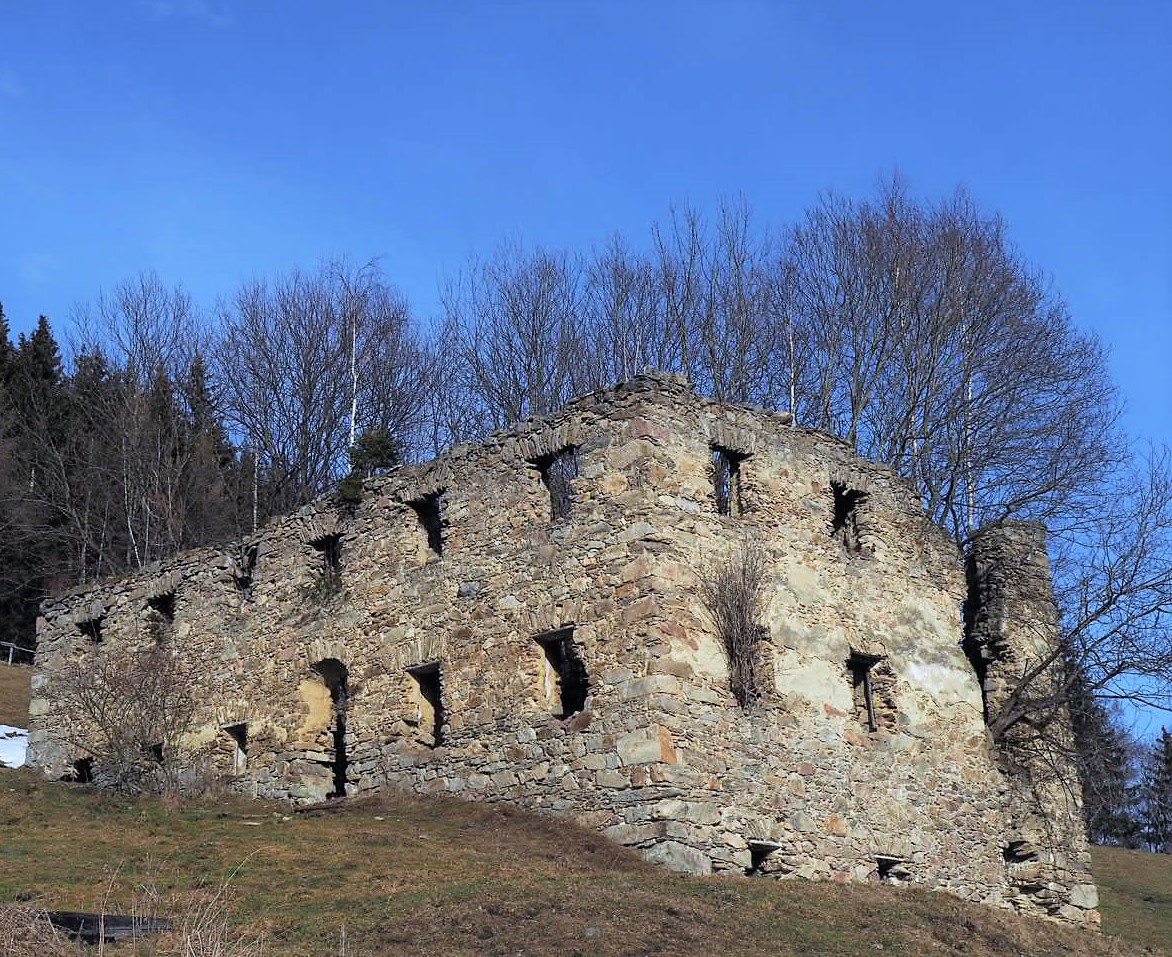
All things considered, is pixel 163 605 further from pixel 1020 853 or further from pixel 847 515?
pixel 1020 853

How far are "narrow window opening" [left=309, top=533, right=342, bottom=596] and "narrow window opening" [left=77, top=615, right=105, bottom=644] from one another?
5585mm

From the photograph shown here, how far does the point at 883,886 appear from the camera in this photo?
1719 centimetres

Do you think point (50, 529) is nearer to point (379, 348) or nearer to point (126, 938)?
point (379, 348)

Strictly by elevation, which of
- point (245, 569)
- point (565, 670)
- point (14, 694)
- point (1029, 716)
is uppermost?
point (245, 569)

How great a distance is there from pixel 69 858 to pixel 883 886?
362 inches

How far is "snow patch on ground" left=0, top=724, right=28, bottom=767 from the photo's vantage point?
25188mm

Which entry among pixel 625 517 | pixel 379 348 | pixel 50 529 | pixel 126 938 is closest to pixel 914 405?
pixel 625 517

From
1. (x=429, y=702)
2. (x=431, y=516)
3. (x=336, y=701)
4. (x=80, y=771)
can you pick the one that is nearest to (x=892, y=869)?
(x=429, y=702)

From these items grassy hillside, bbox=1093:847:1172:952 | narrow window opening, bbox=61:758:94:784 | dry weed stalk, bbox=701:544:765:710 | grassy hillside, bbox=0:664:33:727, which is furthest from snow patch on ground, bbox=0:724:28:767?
grassy hillside, bbox=1093:847:1172:952

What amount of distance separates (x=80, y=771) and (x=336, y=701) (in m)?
5.62

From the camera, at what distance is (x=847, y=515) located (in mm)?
20812

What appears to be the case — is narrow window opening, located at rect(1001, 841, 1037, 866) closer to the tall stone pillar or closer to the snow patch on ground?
the tall stone pillar

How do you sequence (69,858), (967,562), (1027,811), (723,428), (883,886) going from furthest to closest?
(967,562), (1027,811), (723,428), (883,886), (69,858)

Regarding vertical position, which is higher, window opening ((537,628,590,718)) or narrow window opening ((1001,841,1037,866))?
window opening ((537,628,590,718))
